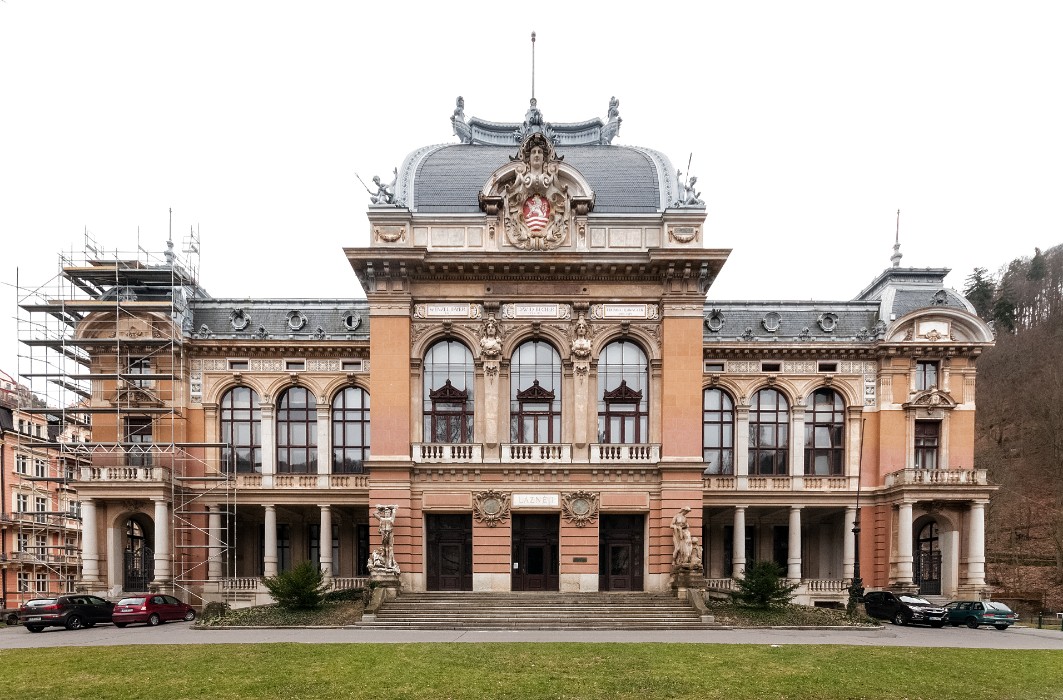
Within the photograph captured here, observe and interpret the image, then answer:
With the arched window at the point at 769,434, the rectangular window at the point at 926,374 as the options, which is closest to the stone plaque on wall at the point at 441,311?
the arched window at the point at 769,434

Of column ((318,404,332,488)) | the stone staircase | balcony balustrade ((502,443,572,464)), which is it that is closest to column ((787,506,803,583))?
the stone staircase

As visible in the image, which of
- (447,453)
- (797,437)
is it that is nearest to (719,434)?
(797,437)

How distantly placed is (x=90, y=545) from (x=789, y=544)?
34.6 m

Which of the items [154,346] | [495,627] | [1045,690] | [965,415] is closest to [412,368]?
[495,627]

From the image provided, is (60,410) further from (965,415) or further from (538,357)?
(965,415)

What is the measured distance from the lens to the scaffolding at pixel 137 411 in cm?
3491

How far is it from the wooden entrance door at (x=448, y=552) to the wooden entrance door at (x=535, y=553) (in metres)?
2.08

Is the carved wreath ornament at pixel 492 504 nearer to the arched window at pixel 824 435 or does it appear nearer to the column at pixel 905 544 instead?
the arched window at pixel 824 435

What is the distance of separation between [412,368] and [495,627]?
1170 cm

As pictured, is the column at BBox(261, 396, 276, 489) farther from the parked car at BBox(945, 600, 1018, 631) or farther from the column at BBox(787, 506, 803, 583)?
the parked car at BBox(945, 600, 1018, 631)

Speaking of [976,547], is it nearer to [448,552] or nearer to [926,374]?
[926,374]

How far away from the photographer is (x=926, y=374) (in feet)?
125

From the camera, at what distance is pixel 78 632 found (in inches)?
1081

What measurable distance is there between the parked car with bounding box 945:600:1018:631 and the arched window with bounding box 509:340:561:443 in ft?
59.4
